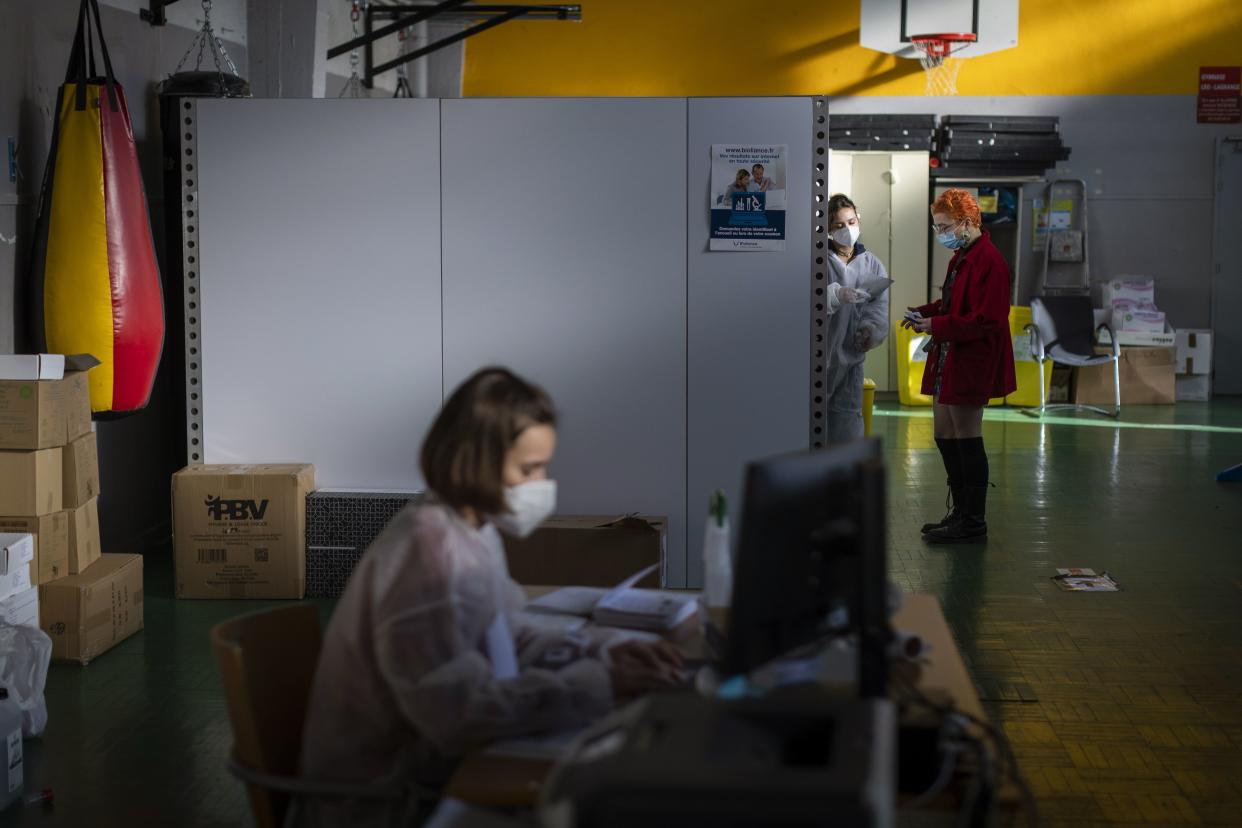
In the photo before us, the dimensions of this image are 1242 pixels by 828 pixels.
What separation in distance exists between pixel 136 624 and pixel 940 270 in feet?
29.7

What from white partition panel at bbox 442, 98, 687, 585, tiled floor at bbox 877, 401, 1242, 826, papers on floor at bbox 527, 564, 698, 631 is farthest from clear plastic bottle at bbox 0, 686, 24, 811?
tiled floor at bbox 877, 401, 1242, 826

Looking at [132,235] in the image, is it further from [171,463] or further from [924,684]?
[924,684]

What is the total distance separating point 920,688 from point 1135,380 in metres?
10.4

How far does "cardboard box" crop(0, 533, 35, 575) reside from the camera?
3803 millimetres

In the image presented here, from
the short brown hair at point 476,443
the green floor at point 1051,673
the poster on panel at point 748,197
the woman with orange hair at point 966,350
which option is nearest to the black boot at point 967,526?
the woman with orange hair at point 966,350

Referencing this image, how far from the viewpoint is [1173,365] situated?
11617mm

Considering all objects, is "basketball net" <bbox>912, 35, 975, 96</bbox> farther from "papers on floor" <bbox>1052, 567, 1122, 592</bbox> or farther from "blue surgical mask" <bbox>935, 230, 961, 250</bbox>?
"papers on floor" <bbox>1052, 567, 1122, 592</bbox>

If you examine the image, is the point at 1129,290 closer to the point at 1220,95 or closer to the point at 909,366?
the point at 1220,95

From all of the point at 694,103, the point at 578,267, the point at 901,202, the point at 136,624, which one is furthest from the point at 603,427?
the point at 901,202

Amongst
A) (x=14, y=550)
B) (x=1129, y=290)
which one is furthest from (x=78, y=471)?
(x=1129, y=290)

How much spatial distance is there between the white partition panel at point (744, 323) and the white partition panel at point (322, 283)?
975 mm

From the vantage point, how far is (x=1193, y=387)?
11891mm

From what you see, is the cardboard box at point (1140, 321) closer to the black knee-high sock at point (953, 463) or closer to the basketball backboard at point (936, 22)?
the basketball backboard at point (936, 22)

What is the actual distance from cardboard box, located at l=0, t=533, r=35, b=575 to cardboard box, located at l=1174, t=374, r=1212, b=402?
34.2 ft
